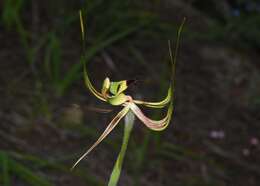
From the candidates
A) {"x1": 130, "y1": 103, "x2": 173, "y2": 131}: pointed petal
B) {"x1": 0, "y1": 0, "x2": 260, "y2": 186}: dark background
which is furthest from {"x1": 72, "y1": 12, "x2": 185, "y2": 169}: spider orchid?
{"x1": 0, "y1": 0, "x2": 260, "y2": 186}: dark background

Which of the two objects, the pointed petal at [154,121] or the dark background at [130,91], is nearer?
the pointed petal at [154,121]

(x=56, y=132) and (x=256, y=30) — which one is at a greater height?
(x=256, y=30)

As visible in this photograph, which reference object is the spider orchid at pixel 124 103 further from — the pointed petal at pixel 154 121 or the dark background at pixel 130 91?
the dark background at pixel 130 91

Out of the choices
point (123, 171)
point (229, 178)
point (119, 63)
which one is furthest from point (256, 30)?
point (123, 171)

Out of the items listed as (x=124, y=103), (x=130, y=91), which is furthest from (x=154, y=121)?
(x=130, y=91)

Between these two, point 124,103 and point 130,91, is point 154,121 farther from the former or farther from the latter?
point 130,91

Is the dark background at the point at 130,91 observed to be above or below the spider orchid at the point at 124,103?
above

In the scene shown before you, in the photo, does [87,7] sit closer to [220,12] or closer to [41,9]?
[41,9]

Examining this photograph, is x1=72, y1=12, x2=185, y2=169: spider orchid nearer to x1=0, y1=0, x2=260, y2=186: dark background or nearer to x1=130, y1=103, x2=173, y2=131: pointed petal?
x1=130, y1=103, x2=173, y2=131: pointed petal

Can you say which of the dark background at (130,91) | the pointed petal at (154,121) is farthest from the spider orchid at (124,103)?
the dark background at (130,91)
